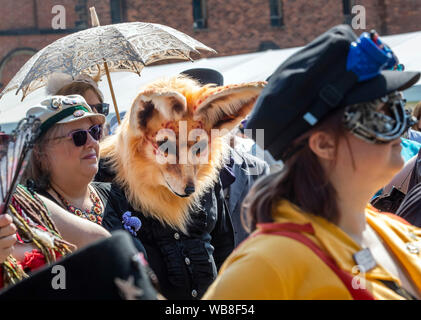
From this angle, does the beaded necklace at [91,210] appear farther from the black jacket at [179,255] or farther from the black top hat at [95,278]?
the black top hat at [95,278]

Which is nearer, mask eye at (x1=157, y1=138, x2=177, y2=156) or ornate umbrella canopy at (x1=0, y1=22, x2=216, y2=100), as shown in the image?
mask eye at (x1=157, y1=138, x2=177, y2=156)

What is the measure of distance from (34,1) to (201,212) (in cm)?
2225

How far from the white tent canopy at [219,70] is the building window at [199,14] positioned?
11.3 meters

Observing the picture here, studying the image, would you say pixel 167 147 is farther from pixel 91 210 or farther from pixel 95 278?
pixel 95 278

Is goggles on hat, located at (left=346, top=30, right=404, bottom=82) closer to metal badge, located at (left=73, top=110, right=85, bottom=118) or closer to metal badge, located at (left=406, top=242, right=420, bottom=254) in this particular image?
metal badge, located at (left=406, top=242, right=420, bottom=254)

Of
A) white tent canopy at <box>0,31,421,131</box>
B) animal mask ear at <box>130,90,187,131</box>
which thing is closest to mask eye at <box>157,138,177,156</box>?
animal mask ear at <box>130,90,187,131</box>

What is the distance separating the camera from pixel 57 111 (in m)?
3.28

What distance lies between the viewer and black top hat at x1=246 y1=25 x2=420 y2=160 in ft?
5.53

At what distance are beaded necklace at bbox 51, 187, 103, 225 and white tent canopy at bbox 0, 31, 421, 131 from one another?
650cm

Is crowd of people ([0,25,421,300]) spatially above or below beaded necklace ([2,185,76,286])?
above

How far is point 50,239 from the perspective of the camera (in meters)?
2.50

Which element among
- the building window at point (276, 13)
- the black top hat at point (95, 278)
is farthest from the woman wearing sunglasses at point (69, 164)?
the building window at point (276, 13)

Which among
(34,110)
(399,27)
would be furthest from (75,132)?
(399,27)
